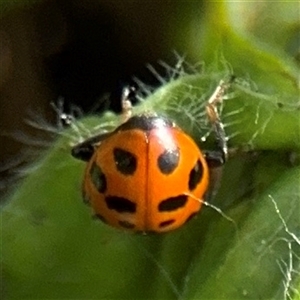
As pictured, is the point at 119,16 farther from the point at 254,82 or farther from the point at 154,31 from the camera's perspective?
the point at 254,82

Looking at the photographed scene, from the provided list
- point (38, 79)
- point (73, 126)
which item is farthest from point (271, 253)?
point (38, 79)
